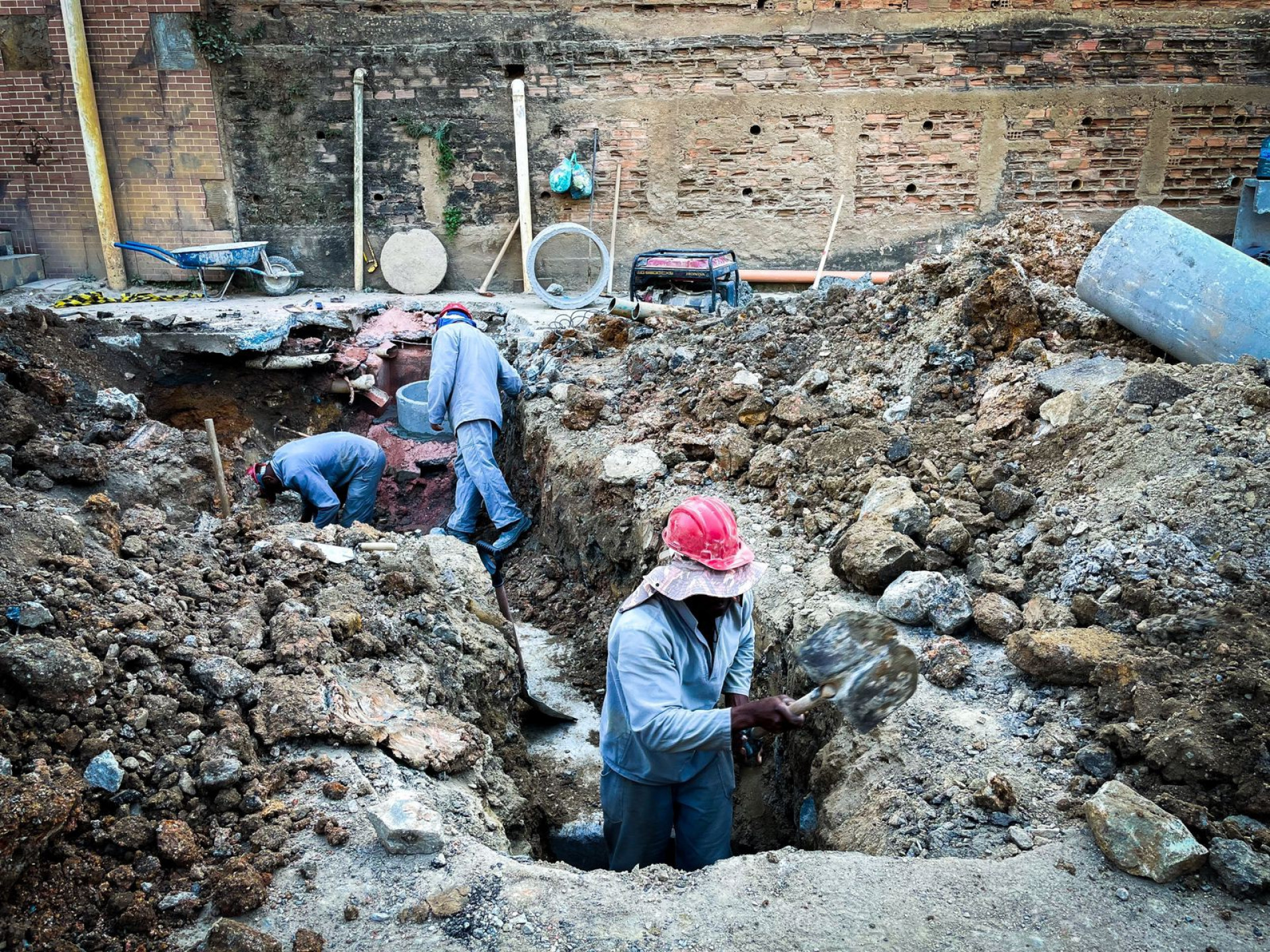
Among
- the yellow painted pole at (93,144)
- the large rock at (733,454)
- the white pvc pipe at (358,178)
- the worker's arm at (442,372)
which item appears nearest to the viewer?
the large rock at (733,454)

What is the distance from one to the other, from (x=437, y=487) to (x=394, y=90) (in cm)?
541

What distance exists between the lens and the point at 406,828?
8.49 feet

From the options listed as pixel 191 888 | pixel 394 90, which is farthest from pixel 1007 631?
pixel 394 90

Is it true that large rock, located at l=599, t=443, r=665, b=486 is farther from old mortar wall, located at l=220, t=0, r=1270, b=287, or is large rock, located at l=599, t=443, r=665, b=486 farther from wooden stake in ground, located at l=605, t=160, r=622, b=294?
old mortar wall, located at l=220, t=0, r=1270, b=287

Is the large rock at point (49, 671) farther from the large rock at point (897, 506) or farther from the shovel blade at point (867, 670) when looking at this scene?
the large rock at point (897, 506)

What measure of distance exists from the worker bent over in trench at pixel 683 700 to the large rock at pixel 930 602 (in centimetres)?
→ 68

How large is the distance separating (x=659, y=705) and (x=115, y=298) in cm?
994

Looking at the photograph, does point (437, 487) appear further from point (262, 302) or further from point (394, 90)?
point (394, 90)

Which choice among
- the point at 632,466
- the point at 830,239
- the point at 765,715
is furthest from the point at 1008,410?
the point at 830,239

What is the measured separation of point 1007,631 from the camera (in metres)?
3.46

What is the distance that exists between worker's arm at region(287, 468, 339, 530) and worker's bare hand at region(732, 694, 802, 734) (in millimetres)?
4135

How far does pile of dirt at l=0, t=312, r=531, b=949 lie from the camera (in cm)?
242

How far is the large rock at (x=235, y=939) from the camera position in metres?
2.22

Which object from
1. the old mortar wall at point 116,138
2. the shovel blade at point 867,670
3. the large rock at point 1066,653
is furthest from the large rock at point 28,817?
the old mortar wall at point 116,138
